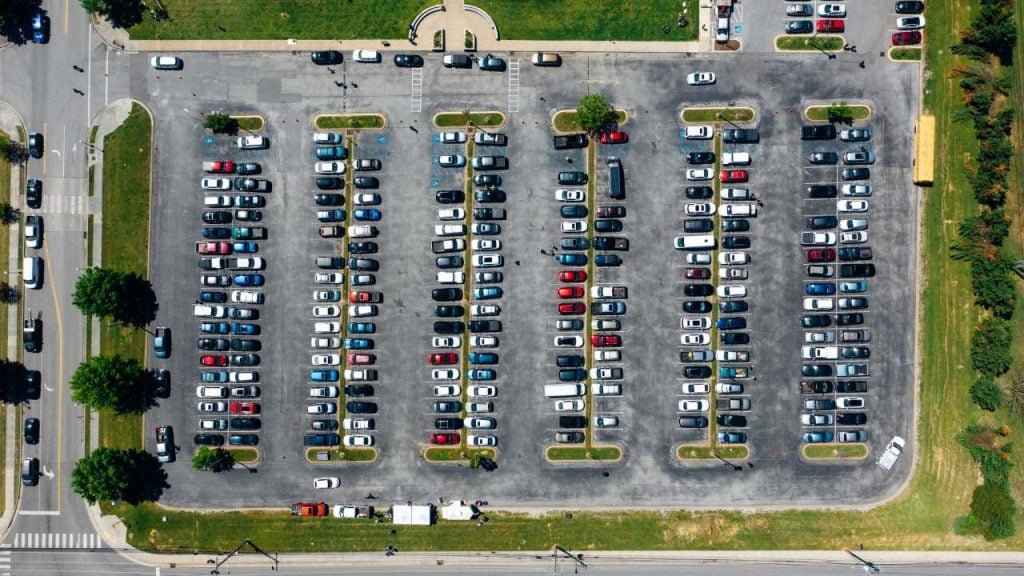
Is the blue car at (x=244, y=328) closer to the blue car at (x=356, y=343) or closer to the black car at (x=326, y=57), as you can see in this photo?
the blue car at (x=356, y=343)

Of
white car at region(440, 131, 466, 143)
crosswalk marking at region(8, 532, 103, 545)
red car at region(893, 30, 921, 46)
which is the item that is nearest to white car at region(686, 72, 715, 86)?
red car at region(893, 30, 921, 46)

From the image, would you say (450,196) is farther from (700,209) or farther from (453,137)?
(700,209)

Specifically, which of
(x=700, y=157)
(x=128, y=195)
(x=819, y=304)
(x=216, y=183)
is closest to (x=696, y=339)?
(x=819, y=304)

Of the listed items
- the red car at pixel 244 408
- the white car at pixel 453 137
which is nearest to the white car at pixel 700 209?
the white car at pixel 453 137

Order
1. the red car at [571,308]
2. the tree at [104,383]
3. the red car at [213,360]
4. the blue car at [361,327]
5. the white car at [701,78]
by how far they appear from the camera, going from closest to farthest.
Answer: the tree at [104,383] < the white car at [701,78] < the red car at [571,308] < the blue car at [361,327] < the red car at [213,360]

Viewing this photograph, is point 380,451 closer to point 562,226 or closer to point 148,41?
point 562,226
